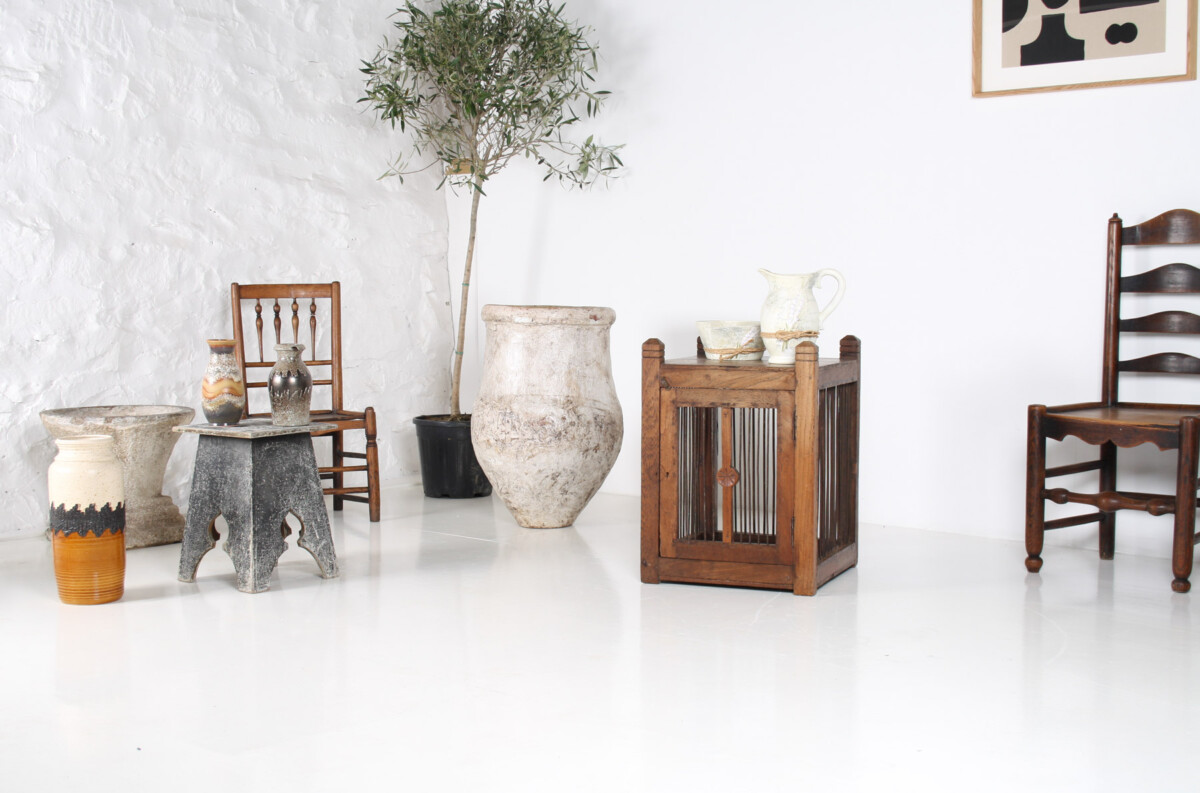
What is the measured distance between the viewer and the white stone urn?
145 inches

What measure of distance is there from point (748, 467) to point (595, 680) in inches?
39.1

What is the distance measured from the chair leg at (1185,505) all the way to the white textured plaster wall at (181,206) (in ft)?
10.2

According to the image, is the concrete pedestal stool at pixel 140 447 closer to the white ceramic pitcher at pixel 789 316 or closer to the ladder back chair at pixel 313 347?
the ladder back chair at pixel 313 347

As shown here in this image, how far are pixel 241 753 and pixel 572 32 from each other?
11.5ft

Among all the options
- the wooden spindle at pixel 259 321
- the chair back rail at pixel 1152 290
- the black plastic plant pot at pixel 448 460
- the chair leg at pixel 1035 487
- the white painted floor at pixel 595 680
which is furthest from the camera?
the black plastic plant pot at pixel 448 460

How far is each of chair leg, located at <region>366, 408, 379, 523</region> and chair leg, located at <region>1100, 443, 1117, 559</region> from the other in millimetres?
2395

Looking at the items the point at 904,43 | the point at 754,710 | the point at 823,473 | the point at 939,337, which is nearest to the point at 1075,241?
the point at 939,337

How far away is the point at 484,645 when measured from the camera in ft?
8.12

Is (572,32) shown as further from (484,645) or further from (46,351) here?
(484,645)

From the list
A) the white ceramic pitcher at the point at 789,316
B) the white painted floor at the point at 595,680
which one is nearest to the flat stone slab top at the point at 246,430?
the white painted floor at the point at 595,680

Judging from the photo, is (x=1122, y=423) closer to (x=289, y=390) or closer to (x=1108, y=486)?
(x=1108, y=486)

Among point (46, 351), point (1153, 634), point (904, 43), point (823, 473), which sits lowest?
point (1153, 634)

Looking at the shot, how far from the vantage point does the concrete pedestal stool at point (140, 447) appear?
3.41 metres

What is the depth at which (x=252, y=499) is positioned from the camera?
2.90 m
